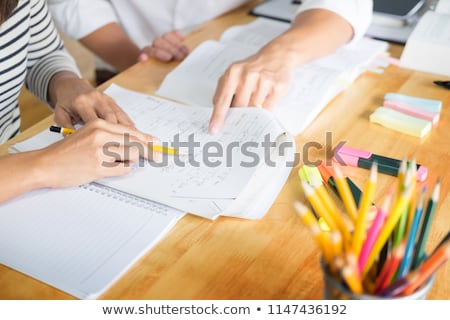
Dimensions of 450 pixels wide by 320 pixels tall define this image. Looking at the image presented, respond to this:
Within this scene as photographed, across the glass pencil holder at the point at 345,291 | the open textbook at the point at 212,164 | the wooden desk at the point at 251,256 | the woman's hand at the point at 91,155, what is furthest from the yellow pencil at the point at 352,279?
the woman's hand at the point at 91,155

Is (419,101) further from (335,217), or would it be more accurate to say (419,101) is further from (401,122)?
(335,217)

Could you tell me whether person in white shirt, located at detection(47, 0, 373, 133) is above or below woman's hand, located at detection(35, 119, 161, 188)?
below

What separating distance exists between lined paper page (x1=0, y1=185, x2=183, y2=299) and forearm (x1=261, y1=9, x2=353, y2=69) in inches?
16.3

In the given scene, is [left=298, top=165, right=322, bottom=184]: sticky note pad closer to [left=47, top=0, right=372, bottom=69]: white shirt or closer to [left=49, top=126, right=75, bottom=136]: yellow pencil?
[left=49, top=126, right=75, bottom=136]: yellow pencil

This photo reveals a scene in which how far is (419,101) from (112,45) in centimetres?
75

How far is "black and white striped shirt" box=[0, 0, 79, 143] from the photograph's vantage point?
929 mm

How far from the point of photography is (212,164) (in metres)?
0.73

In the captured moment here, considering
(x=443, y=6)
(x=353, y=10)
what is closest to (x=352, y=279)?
(x=353, y=10)

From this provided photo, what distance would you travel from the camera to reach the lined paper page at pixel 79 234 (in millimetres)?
570

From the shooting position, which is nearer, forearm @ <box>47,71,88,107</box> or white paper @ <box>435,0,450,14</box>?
forearm @ <box>47,71,88,107</box>

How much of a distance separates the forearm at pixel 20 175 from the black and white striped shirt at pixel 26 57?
1.04ft

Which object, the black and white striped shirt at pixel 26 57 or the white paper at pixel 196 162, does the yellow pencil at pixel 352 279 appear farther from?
the black and white striped shirt at pixel 26 57

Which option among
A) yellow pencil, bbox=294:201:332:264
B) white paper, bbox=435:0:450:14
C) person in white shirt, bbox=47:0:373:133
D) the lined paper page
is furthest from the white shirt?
yellow pencil, bbox=294:201:332:264
